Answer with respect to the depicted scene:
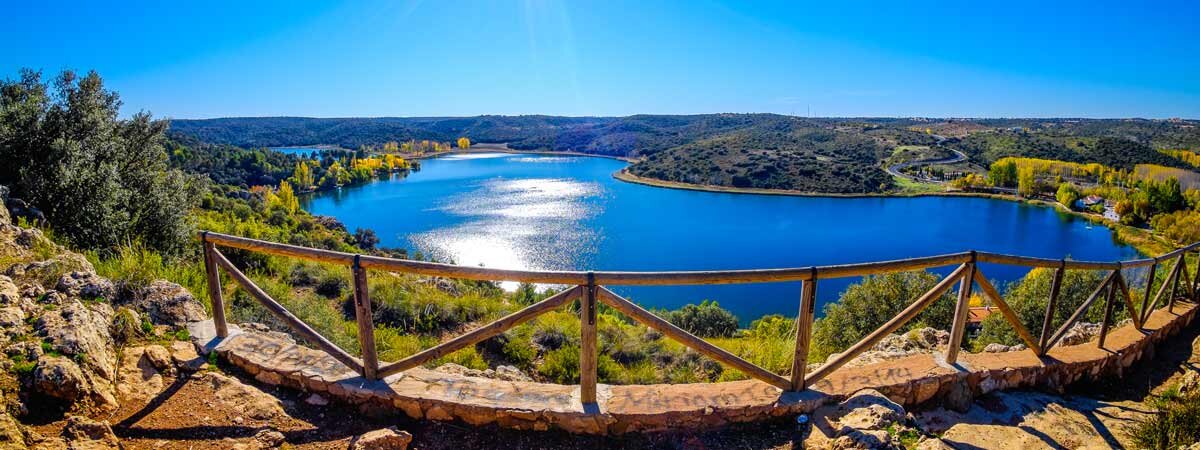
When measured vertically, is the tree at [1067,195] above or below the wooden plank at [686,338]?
below

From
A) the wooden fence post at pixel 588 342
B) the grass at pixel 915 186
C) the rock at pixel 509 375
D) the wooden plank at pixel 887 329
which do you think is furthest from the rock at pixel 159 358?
the grass at pixel 915 186

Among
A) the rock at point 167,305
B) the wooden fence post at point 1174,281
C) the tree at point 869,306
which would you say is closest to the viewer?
the rock at point 167,305

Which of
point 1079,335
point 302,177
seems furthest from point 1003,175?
point 302,177

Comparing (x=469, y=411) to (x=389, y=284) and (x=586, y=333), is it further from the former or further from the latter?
(x=389, y=284)

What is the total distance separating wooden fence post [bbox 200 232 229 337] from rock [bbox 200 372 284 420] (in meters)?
0.46

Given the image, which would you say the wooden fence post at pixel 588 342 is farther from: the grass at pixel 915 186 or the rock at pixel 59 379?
the grass at pixel 915 186

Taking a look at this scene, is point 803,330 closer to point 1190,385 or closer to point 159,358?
point 1190,385

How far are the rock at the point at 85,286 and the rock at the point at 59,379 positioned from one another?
120cm

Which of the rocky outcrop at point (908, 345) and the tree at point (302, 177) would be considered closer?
the rocky outcrop at point (908, 345)

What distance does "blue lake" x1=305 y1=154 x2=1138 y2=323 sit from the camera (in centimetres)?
3897

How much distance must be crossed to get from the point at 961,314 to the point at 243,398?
14.6 ft

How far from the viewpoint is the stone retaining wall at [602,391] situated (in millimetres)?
2930

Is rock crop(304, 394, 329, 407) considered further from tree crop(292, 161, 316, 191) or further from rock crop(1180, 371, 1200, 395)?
tree crop(292, 161, 316, 191)

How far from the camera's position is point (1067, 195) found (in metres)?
65.9
